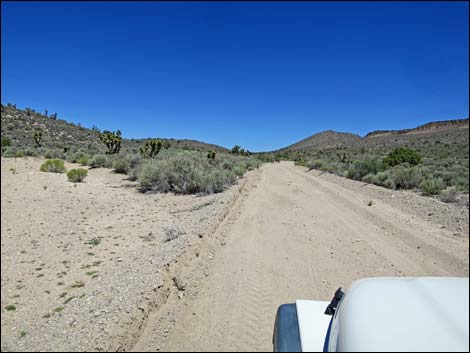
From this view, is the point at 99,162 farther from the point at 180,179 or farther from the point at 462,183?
the point at 462,183

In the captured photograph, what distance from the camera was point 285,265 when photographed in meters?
Answer: 4.56

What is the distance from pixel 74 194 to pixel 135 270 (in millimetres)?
8486

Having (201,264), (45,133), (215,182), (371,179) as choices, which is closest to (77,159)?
(215,182)

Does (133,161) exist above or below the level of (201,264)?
above

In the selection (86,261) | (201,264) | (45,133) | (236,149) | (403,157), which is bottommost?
(86,261)

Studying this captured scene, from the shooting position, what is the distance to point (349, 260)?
4.58 m

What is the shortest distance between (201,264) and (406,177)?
4.80 meters

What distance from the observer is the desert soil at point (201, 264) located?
9.37 ft

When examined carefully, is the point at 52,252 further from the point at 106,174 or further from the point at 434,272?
the point at 106,174

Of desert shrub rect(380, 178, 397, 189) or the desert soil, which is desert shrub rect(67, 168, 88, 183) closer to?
the desert soil

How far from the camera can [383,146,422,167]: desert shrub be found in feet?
19.9

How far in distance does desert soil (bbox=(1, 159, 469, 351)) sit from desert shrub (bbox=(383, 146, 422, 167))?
0.78 metres

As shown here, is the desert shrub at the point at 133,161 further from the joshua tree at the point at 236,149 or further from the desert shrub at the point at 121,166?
the joshua tree at the point at 236,149

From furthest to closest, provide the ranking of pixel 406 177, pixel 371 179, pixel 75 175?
pixel 75 175 → pixel 371 179 → pixel 406 177
